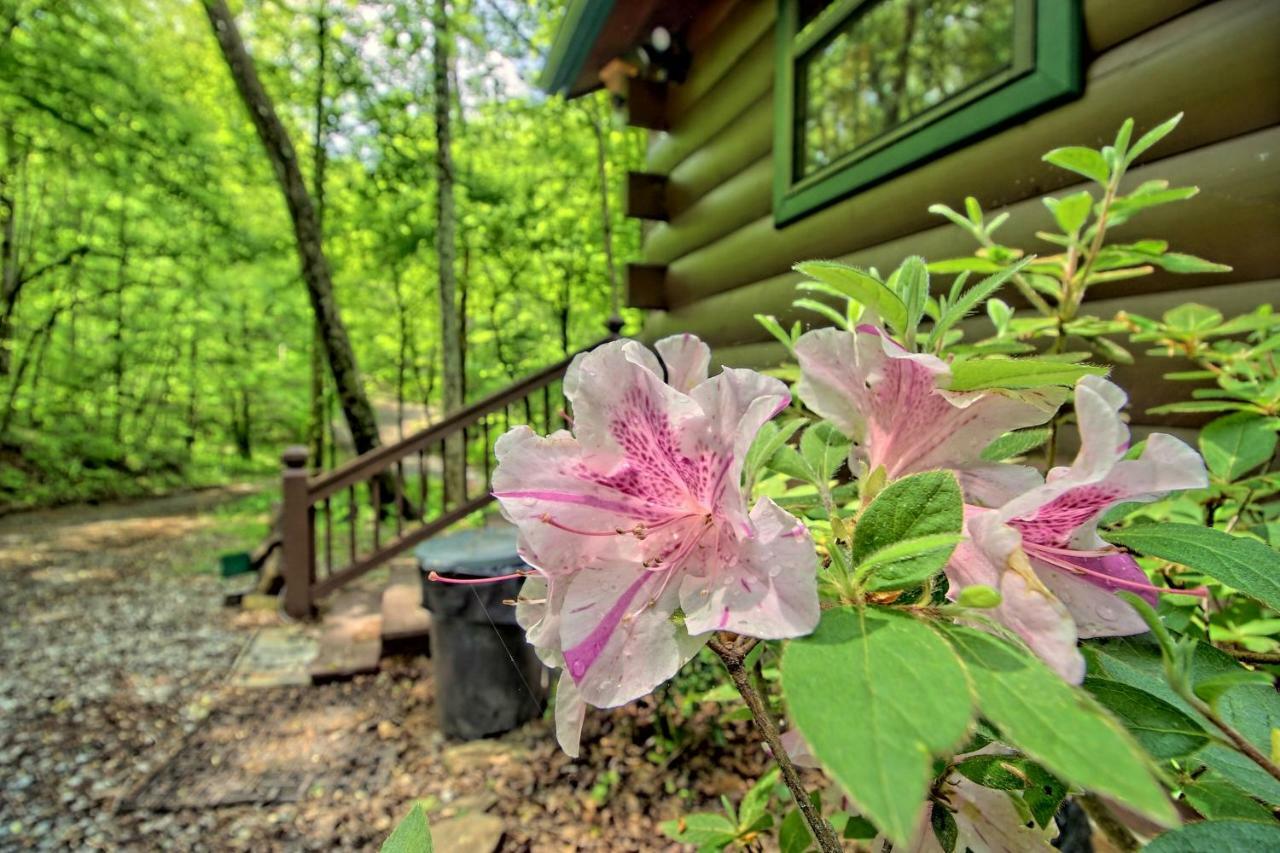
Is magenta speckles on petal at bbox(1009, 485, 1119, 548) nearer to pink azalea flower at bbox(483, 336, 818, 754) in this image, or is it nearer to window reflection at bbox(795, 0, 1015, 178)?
pink azalea flower at bbox(483, 336, 818, 754)

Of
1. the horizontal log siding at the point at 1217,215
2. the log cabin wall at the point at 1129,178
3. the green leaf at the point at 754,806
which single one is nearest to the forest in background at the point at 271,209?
the log cabin wall at the point at 1129,178

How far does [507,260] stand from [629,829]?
7632 mm

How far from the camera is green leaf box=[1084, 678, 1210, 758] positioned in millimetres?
323

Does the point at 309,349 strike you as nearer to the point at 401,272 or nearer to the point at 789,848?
the point at 401,272

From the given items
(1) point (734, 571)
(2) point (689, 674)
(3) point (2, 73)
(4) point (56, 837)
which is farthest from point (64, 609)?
(1) point (734, 571)

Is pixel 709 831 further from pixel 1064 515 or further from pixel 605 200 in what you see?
pixel 605 200

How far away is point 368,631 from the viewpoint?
3.72 meters

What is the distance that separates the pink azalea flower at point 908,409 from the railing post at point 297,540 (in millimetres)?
4149

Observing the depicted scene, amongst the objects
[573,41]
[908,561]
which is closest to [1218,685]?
[908,561]

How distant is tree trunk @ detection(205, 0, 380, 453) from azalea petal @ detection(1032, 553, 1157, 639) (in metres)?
6.74

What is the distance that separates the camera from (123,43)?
7441 millimetres

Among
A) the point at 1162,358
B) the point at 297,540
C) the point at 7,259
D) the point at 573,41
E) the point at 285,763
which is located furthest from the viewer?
the point at 7,259

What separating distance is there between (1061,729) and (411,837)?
38 cm

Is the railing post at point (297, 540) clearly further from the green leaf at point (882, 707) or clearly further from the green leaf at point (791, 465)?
the green leaf at point (882, 707)
